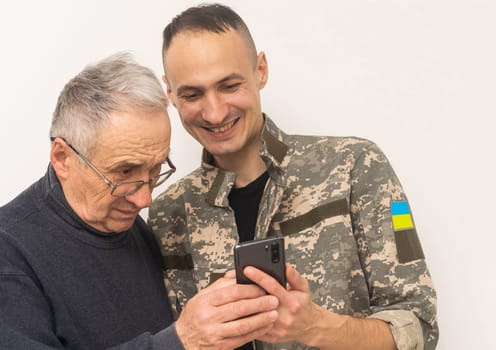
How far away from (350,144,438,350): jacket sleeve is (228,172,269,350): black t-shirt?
9.9 inches

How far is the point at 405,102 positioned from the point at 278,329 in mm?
1103

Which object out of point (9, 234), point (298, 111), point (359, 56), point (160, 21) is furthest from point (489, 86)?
point (9, 234)

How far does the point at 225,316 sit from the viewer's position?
1.30 meters

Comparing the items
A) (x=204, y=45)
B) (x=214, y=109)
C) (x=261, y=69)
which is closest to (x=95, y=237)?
(x=214, y=109)

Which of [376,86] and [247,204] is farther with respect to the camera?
[376,86]

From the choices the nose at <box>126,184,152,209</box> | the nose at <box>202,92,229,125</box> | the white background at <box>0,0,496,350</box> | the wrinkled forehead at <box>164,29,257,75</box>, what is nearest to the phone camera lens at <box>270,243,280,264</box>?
the nose at <box>126,184,152,209</box>

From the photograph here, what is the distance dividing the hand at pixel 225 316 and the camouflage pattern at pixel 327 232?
335 millimetres

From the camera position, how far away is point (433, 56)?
2193mm

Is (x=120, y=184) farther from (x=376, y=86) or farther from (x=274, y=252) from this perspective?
(x=376, y=86)

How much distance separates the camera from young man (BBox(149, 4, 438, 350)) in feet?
5.22

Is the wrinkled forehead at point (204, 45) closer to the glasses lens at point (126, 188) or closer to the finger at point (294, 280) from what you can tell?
the glasses lens at point (126, 188)

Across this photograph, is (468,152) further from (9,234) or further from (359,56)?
(9,234)

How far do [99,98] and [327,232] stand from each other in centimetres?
66

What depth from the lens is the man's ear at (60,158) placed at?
1414mm
